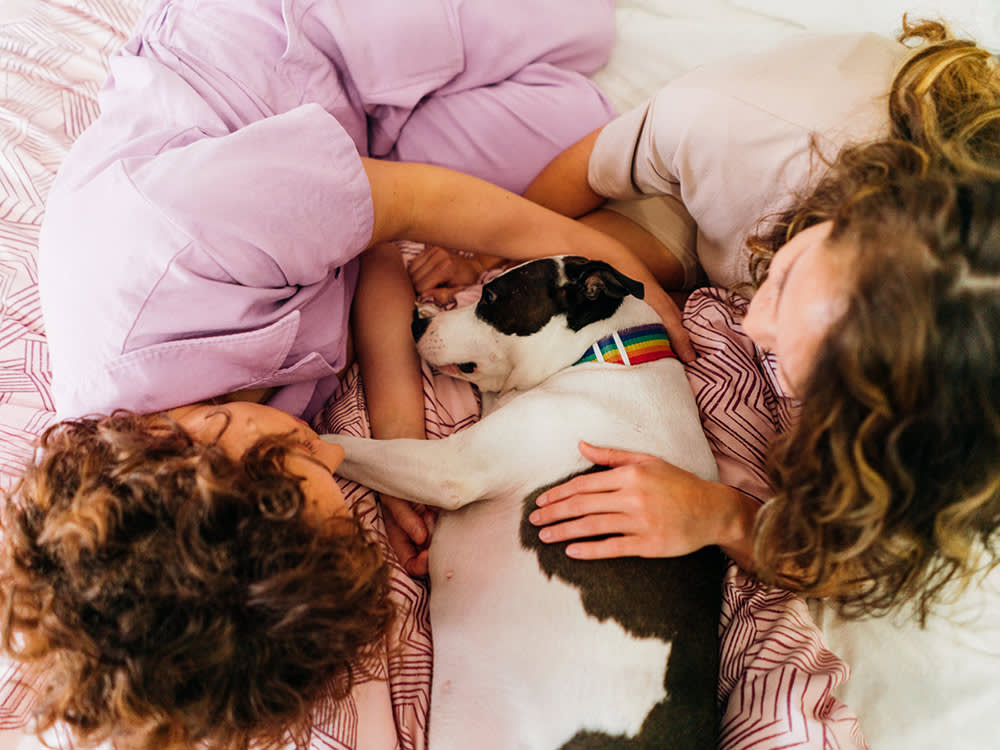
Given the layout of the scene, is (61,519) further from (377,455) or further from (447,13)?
(447,13)

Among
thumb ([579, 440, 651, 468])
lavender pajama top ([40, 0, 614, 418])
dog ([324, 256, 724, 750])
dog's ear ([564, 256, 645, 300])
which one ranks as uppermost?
lavender pajama top ([40, 0, 614, 418])

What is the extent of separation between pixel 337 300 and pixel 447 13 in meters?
0.76

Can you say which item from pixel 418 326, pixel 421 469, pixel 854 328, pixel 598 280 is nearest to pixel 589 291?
pixel 598 280

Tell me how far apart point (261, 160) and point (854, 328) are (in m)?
0.94

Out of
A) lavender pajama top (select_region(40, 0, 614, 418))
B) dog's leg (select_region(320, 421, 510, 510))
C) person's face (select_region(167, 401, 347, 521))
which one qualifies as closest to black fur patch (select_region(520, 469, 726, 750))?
dog's leg (select_region(320, 421, 510, 510))

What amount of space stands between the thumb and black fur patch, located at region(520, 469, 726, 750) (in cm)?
17

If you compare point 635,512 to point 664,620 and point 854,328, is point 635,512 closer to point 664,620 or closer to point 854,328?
point 664,620

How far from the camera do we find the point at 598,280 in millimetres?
1539

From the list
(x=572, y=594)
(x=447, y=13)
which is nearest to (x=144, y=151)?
(x=447, y=13)

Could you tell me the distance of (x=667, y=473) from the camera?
1289 millimetres

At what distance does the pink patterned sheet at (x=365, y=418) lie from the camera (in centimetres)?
118

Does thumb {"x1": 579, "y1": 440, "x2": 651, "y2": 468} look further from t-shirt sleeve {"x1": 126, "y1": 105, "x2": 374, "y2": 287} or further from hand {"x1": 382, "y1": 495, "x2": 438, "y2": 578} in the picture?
t-shirt sleeve {"x1": 126, "y1": 105, "x2": 374, "y2": 287}

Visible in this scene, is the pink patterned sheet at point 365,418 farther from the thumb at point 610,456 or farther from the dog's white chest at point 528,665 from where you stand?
the thumb at point 610,456

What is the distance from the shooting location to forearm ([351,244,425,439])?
154 centimetres
